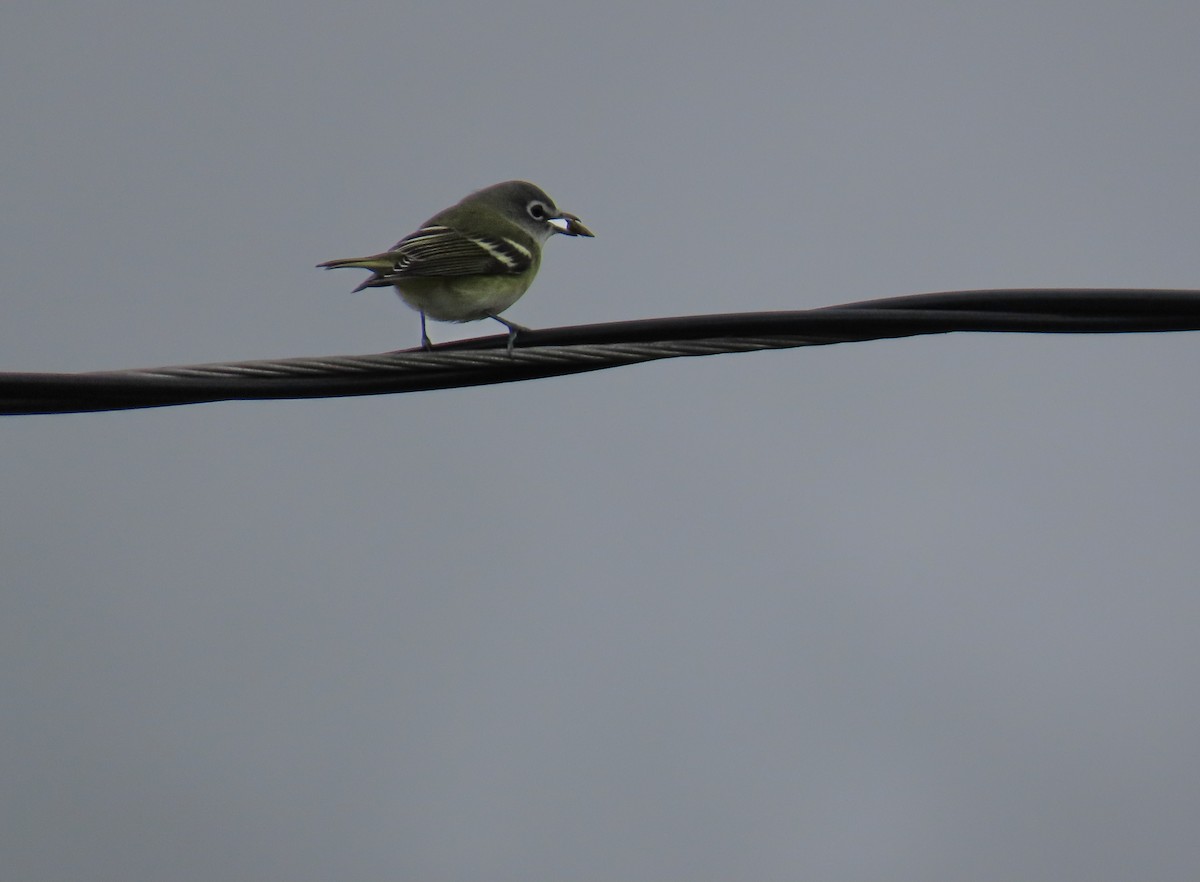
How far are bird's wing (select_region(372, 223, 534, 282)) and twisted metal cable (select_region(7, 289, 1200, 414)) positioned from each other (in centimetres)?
182

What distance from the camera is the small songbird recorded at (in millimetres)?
6367

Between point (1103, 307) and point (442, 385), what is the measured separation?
2387mm

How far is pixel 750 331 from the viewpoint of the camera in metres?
4.50

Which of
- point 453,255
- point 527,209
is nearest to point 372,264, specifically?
point 453,255

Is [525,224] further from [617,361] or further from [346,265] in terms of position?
[617,361]

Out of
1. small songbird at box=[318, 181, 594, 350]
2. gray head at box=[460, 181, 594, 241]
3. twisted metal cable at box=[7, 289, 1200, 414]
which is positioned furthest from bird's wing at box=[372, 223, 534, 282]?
twisted metal cable at box=[7, 289, 1200, 414]

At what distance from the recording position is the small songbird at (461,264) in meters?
6.37

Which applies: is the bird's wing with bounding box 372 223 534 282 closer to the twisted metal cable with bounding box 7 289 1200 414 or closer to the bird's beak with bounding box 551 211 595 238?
the bird's beak with bounding box 551 211 595 238

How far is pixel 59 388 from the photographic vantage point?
4.07m

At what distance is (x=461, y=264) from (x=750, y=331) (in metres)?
2.62

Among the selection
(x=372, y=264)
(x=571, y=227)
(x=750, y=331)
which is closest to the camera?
(x=750, y=331)

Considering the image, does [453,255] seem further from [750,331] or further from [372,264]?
[750,331]

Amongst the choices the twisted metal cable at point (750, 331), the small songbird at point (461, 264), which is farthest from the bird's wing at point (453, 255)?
the twisted metal cable at point (750, 331)

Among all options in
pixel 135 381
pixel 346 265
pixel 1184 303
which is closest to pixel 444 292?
pixel 346 265
